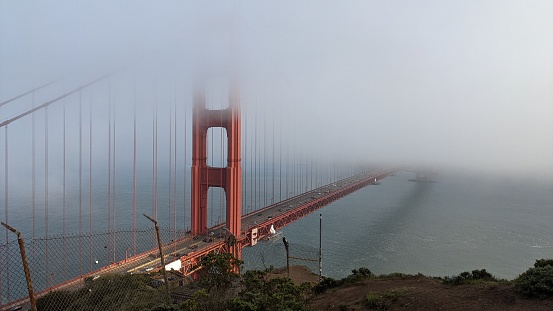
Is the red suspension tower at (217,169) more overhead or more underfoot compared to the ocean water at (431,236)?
more overhead

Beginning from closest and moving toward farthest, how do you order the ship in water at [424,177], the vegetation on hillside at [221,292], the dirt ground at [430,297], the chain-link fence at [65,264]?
the vegetation on hillside at [221,292], the dirt ground at [430,297], the chain-link fence at [65,264], the ship in water at [424,177]

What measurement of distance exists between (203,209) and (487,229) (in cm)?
1963

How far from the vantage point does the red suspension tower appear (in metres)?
13.6

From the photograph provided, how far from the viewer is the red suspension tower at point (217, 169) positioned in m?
13.6

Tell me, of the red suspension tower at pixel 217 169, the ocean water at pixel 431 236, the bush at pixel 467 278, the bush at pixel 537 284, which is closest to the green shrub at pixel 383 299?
the bush at pixel 467 278

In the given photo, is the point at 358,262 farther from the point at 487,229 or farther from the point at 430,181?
the point at 430,181

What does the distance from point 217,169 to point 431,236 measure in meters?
15.0

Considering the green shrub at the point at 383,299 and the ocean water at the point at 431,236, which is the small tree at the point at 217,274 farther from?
the ocean water at the point at 431,236

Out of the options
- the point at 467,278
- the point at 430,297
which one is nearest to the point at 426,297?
the point at 430,297

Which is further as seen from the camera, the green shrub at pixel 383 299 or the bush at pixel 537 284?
the green shrub at pixel 383 299

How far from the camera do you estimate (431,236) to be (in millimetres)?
21984

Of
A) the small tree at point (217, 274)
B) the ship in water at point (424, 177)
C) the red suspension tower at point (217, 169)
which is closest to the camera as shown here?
the small tree at point (217, 274)

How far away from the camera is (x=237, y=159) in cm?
1392

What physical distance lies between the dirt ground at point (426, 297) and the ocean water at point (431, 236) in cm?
722
